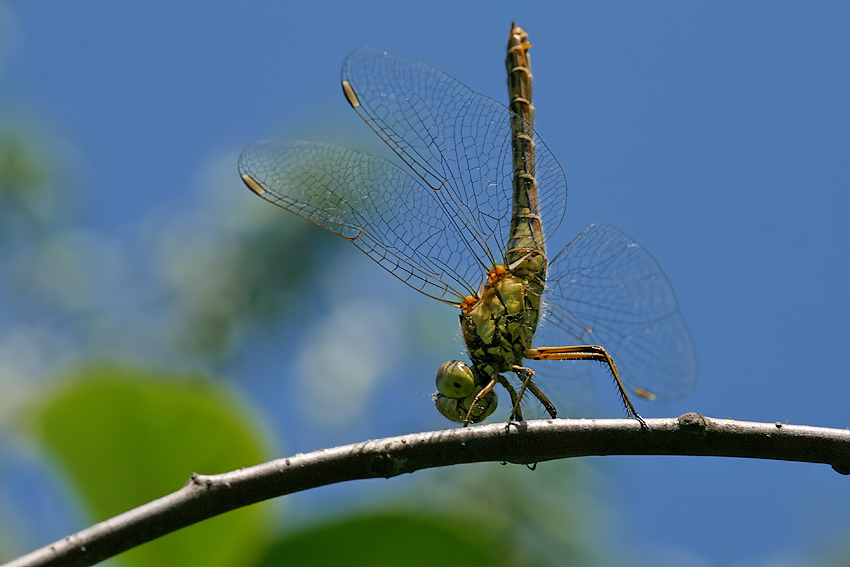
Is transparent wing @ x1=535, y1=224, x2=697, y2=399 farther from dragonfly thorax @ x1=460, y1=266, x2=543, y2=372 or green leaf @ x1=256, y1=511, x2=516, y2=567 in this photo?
green leaf @ x1=256, y1=511, x2=516, y2=567

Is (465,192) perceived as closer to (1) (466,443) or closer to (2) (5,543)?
(1) (466,443)

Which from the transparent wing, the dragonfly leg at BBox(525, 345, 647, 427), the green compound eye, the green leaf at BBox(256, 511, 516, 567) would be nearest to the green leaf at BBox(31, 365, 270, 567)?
the green leaf at BBox(256, 511, 516, 567)

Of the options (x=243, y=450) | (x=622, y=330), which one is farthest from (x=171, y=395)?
(x=622, y=330)

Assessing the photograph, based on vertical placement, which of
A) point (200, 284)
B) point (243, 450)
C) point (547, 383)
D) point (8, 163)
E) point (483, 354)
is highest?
point (8, 163)

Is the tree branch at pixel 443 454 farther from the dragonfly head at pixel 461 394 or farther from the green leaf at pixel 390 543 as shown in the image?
the dragonfly head at pixel 461 394

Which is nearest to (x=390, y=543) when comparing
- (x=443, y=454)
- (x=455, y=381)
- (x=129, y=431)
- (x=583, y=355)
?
(x=443, y=454)
